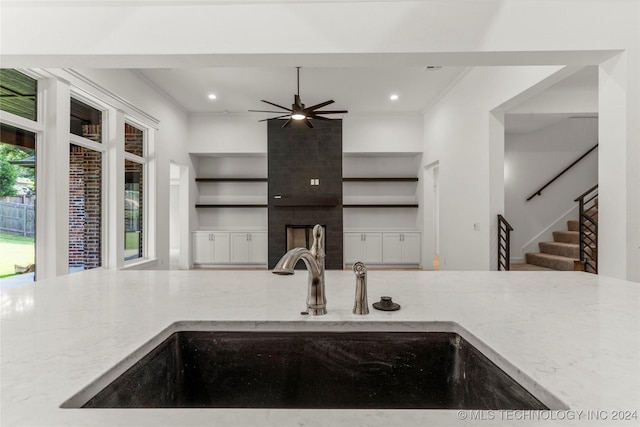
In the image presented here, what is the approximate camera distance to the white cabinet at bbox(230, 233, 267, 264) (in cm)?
697

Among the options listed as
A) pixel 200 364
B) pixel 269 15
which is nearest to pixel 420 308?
pixel 200 364

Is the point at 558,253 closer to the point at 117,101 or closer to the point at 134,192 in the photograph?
the point at 134,192

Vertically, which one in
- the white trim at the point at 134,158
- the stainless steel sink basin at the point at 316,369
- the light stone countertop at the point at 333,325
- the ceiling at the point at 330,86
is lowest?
the stainless steel sink basin at the point at 316,369

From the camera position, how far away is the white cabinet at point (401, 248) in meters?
→ 6.90

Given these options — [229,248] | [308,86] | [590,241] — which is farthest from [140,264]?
[590,241]

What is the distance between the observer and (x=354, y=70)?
458 centimetres

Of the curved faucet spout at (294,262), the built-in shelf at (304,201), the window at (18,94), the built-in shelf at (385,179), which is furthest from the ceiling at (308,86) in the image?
the curved faucet spout at (294,262)

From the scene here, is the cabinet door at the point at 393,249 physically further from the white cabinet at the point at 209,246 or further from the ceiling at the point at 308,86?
the white cabinet at the point at 209,246

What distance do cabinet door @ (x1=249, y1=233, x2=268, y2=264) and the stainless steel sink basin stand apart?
6.14 meters

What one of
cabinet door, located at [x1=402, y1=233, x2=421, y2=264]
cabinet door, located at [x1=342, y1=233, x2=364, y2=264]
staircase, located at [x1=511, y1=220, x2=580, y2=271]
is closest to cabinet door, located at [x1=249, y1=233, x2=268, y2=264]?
cabinet door, located at [x1=342, y1=233, x2=364, y2=264]

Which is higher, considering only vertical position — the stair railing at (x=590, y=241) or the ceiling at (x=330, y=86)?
the ceiling at (x=330, y=86)

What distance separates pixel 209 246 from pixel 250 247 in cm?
87

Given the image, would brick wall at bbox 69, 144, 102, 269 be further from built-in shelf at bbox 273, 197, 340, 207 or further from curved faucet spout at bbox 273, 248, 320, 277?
curved faucet spout at bbox 273, 248, 320, 277

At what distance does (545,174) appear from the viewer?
6.03 meters
